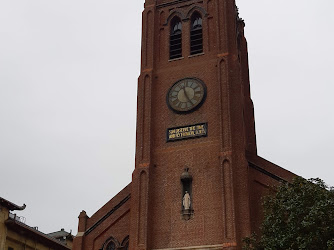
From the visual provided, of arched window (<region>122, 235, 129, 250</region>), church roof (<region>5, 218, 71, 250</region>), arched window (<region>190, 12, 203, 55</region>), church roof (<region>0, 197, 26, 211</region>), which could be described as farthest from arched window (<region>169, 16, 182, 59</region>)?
church roof (<region>5, 218, 71, 250</region>)

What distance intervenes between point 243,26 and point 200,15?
6.61m

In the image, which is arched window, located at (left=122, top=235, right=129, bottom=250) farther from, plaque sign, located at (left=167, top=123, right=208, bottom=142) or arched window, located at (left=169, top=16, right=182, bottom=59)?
arched window, located at (left=169, top=16, right=182, bottom=59)

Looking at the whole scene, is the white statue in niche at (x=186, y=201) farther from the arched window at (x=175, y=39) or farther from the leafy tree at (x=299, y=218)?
the arched window at (x=175, y=39)

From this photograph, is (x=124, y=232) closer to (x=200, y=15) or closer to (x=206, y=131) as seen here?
(x=206, y=131)

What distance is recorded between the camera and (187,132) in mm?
33312

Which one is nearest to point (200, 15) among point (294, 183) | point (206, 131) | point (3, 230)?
point (206, 131)

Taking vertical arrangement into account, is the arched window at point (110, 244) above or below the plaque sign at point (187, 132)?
below

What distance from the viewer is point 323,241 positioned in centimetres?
2273

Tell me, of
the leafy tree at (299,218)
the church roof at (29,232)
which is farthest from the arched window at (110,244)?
the leafy tree at (299,218)

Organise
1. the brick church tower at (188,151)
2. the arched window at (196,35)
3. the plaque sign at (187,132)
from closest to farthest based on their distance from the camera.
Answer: the brick church tower at (188,151), the plaque sign at (187,132), the arched window at (196,35)

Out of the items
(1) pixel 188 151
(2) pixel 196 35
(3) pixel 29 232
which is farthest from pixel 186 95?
(3) pixel 29 232

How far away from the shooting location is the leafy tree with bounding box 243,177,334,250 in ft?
74.6

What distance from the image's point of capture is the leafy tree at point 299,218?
2273cm

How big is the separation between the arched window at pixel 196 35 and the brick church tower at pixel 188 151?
0.06 meters
